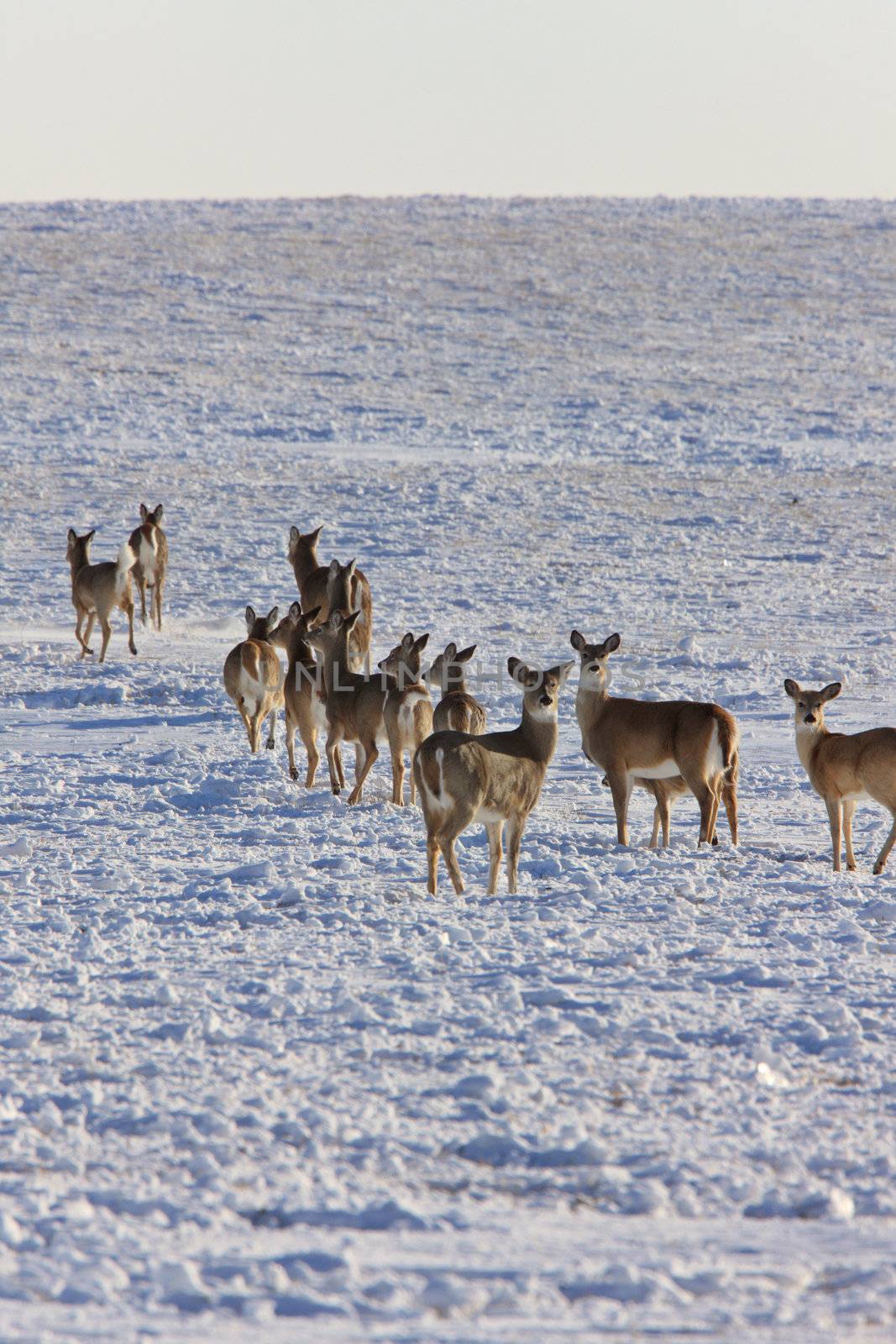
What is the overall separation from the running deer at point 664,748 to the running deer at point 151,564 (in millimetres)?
8494

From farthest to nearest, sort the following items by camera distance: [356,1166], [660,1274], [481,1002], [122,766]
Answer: [122,766] → [481,1002] → [356,1166] → [660,1274]

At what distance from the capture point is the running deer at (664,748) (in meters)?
9.82

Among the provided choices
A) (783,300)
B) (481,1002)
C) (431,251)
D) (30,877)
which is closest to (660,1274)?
(481,1002)

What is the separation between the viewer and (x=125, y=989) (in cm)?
652

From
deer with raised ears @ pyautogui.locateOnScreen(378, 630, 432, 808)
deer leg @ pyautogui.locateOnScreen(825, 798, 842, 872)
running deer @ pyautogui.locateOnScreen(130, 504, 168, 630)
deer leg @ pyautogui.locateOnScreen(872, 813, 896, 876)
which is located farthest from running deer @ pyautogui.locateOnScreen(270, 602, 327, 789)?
running deer @ pyautogui.locateOnScreen(130, 504, 168, 630)

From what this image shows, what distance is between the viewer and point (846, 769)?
9688 mm

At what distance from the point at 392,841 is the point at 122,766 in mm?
2845

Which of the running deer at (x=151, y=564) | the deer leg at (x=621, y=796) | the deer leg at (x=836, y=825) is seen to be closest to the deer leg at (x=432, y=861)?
the deer leg at (x=621, y=796)

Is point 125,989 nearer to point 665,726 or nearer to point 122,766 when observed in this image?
point 665,726

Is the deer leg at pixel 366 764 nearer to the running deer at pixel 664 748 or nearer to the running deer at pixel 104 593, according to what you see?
the running deer at pixel 664 748

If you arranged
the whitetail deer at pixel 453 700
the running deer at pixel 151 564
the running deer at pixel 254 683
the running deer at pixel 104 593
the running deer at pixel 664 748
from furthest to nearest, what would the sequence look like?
1. the running deer at pixel 151 564
2. the running deer at pixel 104 593
3. the running deer at pixel 254 683
4. the whitetail deer at pixel 453 700
5. the running deer at pixel 664 748

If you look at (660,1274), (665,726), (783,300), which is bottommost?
(660,1274)

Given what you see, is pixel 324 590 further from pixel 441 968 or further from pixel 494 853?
pixel 441 968

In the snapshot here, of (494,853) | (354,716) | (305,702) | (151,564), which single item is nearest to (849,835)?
(494,853)
